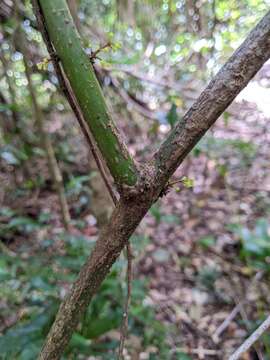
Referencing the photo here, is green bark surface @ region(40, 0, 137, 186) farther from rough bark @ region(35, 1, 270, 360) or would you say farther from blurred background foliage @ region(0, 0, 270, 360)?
blurred background foliage @ region(0, 0, 270, 360)

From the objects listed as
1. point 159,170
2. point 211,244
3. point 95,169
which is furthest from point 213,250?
point 159,170

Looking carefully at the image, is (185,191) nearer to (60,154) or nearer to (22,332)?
(60,154)

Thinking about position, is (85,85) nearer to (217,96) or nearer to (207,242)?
(217,96)

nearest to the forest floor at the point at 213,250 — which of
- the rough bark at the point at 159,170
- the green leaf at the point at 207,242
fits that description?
the green leaf at the point at 207,242

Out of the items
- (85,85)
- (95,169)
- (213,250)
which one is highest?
(95,169)

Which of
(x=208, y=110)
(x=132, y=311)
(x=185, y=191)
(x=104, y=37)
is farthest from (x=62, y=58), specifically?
(x=185, y=191)

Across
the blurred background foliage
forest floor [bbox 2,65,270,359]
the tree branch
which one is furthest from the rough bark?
forest floor [bbox 2,65,270,359]
